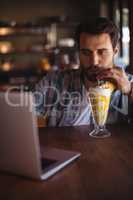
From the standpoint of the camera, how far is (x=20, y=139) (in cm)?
88

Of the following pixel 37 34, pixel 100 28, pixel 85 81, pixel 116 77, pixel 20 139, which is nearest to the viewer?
pixel 20 139

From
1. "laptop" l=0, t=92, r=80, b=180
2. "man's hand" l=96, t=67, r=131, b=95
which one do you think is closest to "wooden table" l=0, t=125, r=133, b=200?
"laptop" l=0, t=92, r=80, b=180

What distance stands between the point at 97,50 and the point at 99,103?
0.45 m

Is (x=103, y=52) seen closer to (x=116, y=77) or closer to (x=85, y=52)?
(x=85, y=52)

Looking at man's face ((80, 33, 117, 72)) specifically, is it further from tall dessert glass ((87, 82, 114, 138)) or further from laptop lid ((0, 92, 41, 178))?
laptop lid ((0, 92, 41, 178))

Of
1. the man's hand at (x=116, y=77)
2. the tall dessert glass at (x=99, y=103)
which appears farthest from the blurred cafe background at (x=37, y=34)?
the tall dessert glass at (x=99, y=103)

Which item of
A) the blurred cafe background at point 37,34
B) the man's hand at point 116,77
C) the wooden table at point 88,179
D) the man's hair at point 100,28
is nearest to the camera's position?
the wooden table at point 88,179

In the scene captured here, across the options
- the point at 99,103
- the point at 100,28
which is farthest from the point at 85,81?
the point at 99,103

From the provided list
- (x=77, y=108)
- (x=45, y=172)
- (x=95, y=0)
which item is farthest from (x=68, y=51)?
(x=45, y=172)

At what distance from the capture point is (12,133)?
90 cm

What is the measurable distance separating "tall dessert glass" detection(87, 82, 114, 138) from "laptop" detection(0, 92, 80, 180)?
43 centimetres

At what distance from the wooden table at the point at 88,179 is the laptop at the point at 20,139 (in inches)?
1.1

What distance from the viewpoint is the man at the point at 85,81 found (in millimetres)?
1583

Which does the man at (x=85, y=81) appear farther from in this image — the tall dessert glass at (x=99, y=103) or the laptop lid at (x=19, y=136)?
the laptop lid at (x=19, y=136)
